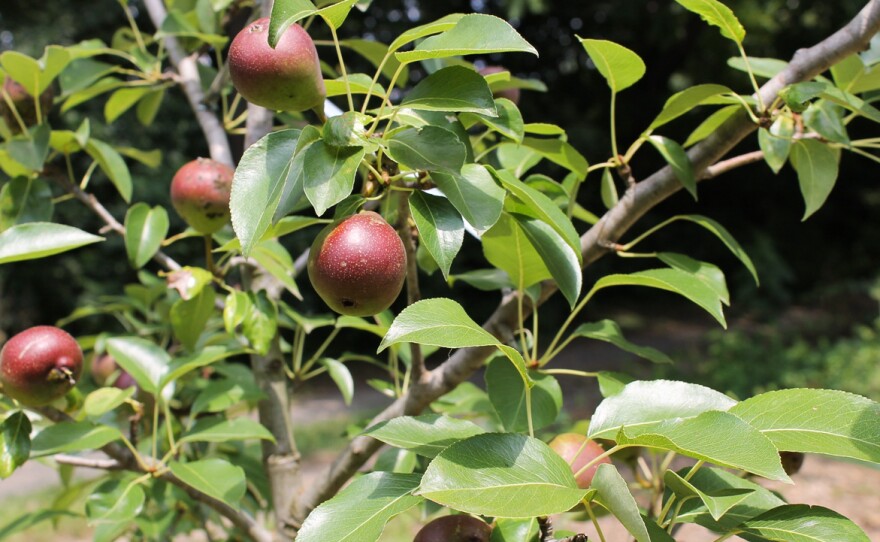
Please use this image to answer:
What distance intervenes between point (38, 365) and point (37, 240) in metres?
0.16

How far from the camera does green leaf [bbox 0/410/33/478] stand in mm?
901

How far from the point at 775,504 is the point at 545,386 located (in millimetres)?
288

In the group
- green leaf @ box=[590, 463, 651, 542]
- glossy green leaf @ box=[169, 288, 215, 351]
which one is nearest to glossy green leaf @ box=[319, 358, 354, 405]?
glossy green leaf @ box=[169, 288, 215, 351]

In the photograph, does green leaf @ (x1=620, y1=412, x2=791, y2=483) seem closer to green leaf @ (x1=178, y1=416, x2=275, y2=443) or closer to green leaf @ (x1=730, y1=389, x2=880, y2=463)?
green leaf @ (x1=730, y1=389, x2=880, y2=463)

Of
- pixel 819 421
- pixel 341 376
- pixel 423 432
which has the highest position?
pixel 819 421

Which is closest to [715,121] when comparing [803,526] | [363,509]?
[803,526]

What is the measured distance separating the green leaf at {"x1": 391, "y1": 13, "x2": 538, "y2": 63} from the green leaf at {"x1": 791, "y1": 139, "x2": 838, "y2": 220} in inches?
20.1

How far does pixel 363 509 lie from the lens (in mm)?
642

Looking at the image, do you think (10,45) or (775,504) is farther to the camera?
(10,45)

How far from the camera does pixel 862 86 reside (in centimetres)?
101

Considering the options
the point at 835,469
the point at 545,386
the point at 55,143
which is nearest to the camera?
the point at 545,386

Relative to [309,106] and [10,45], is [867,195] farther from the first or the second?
[309,106]

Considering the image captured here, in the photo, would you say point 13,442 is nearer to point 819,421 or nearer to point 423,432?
point 423,432

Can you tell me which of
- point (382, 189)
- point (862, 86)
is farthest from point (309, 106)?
point (862, 86)
